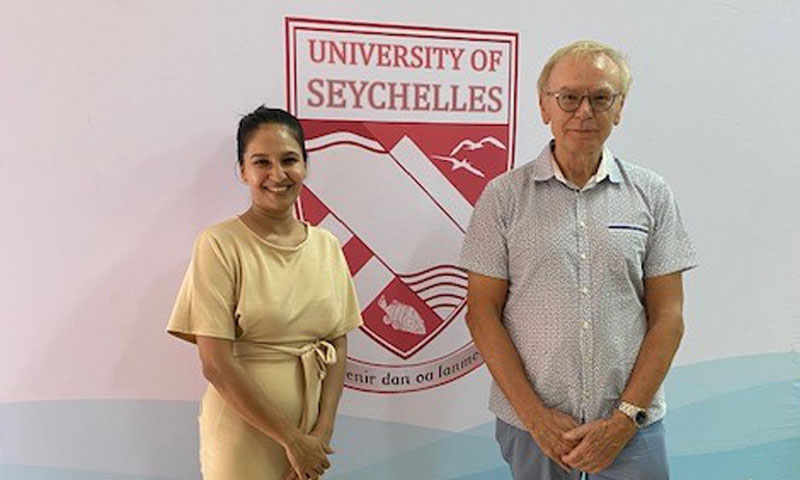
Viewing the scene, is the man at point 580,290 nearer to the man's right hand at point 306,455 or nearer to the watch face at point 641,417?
the watch face at point 641,417

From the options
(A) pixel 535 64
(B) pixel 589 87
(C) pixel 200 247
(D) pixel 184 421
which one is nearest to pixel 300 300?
(C) pixel 200 247

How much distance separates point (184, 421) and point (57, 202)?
1.98 ft

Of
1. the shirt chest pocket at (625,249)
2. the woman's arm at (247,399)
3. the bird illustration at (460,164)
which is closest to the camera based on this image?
the woman's arm at (247,399)

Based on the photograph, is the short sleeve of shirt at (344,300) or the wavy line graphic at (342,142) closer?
the short sleeve of shirt at (344,300)

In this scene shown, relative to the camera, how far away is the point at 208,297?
1293 millimetres

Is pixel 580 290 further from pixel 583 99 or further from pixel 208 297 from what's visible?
pixel 208 297

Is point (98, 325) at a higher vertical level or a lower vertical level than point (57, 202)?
lower

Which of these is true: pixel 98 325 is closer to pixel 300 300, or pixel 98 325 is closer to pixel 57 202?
pixel 57 202

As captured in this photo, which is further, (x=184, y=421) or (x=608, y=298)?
(x=184, y=421)

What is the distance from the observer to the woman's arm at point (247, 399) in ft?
4.20

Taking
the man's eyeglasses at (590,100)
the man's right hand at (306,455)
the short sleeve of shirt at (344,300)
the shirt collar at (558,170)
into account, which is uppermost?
the man's eyeglasses at (590,100)

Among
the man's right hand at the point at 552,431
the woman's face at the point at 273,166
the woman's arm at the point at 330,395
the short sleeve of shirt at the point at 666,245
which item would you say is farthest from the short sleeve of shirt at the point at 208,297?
the short sleeve of shirt at the point at 666,245

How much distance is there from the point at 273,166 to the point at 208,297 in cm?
29

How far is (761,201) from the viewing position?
2.01m
